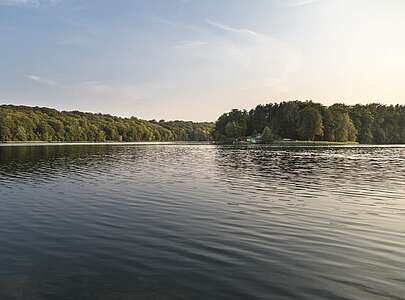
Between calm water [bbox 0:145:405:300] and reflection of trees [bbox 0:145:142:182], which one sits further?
reflection of trees [bbox 0:145:142:182]

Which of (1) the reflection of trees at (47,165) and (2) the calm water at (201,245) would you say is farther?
(1) the reflection of trees at (47,165)

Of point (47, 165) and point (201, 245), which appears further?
point (47, 165)

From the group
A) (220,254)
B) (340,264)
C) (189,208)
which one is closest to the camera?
(340,264)

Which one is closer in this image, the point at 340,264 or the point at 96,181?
the point at 340,264

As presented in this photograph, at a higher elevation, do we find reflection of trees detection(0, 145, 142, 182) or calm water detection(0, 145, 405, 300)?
calm water detection(0, 145, 405, 300)

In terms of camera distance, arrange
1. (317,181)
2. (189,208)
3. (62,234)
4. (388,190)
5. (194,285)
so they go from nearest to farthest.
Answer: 1. (194,285)
2. (62,234)
3. (189,208)
4. (388,190)
5. (317,181)

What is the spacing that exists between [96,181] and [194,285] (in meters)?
30.9

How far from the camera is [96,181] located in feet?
132

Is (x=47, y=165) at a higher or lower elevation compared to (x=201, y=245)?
lower

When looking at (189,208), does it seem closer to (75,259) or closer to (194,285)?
(75,259)

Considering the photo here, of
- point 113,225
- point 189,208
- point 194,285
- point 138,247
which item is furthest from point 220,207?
point 194,285

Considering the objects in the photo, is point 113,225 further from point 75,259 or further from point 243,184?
point 243,184

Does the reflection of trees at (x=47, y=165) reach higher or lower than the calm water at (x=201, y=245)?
lower

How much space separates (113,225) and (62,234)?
9.62 ft
